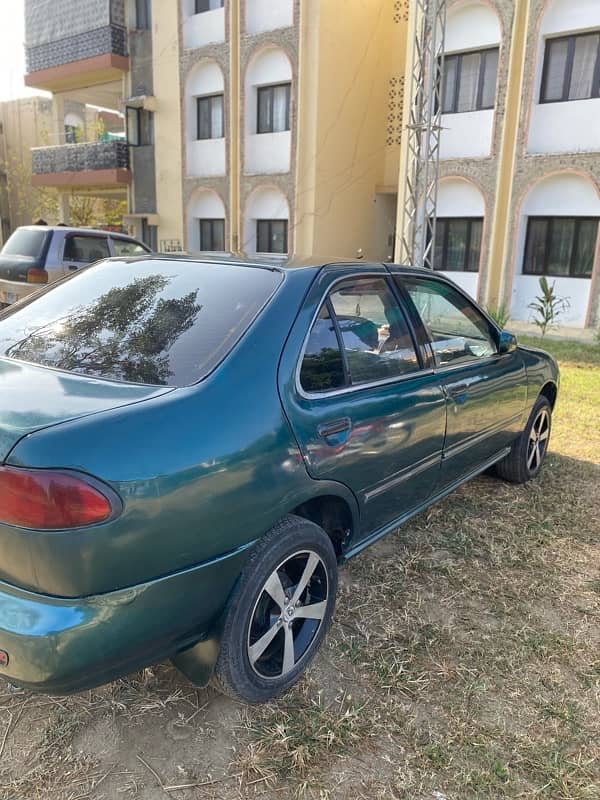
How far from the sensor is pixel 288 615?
2.47 metres

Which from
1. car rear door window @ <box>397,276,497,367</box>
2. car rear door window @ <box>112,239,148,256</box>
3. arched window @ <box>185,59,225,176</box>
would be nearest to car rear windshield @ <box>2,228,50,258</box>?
car rear door window @ <box>112,239,148,256</box>

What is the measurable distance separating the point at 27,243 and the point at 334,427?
880cm

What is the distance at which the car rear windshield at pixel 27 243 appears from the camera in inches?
378

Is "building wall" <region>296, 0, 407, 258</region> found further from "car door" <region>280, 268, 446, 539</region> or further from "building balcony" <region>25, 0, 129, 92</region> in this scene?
"car door" <region>280, 268, 446, 539</region>

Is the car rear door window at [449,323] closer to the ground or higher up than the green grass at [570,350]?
higher up

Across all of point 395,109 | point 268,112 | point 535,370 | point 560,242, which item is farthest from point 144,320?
point 395,109

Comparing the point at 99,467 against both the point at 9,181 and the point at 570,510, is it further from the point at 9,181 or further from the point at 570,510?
the point at 9,181

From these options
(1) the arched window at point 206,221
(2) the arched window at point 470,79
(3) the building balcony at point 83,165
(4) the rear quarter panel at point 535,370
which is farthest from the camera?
(3) the building balcony at point 83,165

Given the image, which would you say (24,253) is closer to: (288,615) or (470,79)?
(288,615)

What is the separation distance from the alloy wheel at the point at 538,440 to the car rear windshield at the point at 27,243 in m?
7.78

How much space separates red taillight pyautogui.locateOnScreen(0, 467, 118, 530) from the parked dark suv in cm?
796

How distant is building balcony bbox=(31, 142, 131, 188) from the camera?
67.3 ft

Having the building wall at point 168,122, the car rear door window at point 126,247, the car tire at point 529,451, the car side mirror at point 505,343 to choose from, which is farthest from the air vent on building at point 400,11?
the car side mirror at point 505,343

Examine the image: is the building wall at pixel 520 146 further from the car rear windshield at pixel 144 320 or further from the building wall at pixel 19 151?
the building wall at pixel 19 151
